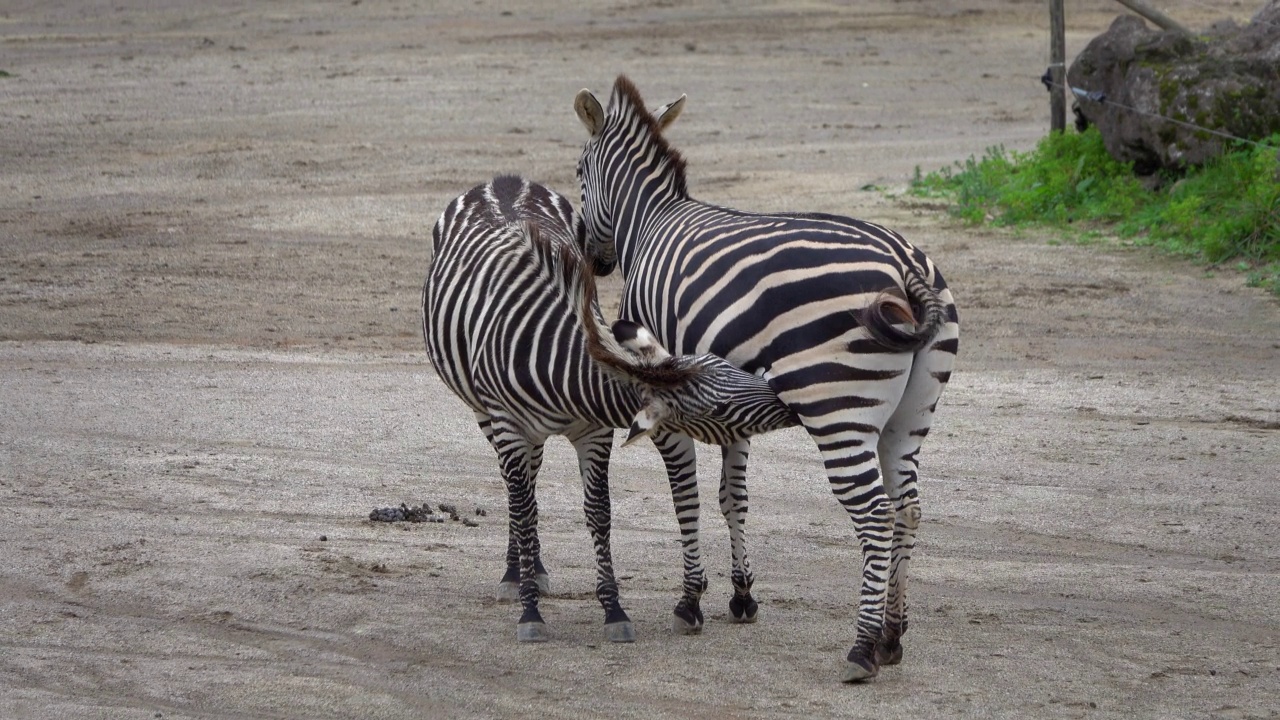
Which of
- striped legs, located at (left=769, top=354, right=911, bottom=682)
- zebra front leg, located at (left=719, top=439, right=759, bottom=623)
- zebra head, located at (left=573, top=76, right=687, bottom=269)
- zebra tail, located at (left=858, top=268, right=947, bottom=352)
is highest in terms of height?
zebra head, located at (left=573, top=76, right=687, bottom=269)

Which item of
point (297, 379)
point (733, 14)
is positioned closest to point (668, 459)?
point (297, 379)

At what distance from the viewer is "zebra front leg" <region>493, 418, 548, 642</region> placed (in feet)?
17.8

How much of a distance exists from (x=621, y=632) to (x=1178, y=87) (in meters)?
8.45

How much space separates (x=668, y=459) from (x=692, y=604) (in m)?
0.58

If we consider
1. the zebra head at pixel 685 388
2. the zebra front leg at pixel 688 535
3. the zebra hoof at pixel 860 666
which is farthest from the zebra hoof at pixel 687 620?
the zebra head at pixel 685 388

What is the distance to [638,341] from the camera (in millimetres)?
4691

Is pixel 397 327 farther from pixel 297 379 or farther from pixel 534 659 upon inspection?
pixel 534 659

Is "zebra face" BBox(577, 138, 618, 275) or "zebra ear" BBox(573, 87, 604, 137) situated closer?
"zebra ear" BBox(573, 87, 604, 137)

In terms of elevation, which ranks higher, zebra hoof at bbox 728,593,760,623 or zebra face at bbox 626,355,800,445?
zebra face at bbox 626,355,800,445

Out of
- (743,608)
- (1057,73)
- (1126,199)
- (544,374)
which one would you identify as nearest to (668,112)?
(544,374)

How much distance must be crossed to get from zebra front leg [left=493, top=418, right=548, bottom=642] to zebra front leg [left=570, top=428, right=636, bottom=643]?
221 millimetres

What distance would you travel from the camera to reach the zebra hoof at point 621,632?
5418mm

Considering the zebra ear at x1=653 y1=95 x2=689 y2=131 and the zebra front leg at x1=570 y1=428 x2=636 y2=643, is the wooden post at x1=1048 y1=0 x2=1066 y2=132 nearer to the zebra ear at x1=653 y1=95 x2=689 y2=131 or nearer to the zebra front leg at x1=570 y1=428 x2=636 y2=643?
the zebra ear at x1=653 y1=95 x2=689 y2=131

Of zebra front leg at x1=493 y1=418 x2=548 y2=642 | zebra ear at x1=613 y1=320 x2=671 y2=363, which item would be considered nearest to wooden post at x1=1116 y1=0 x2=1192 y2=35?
zebra front leg at x1=493 y1=418 x2=548 y2=642
